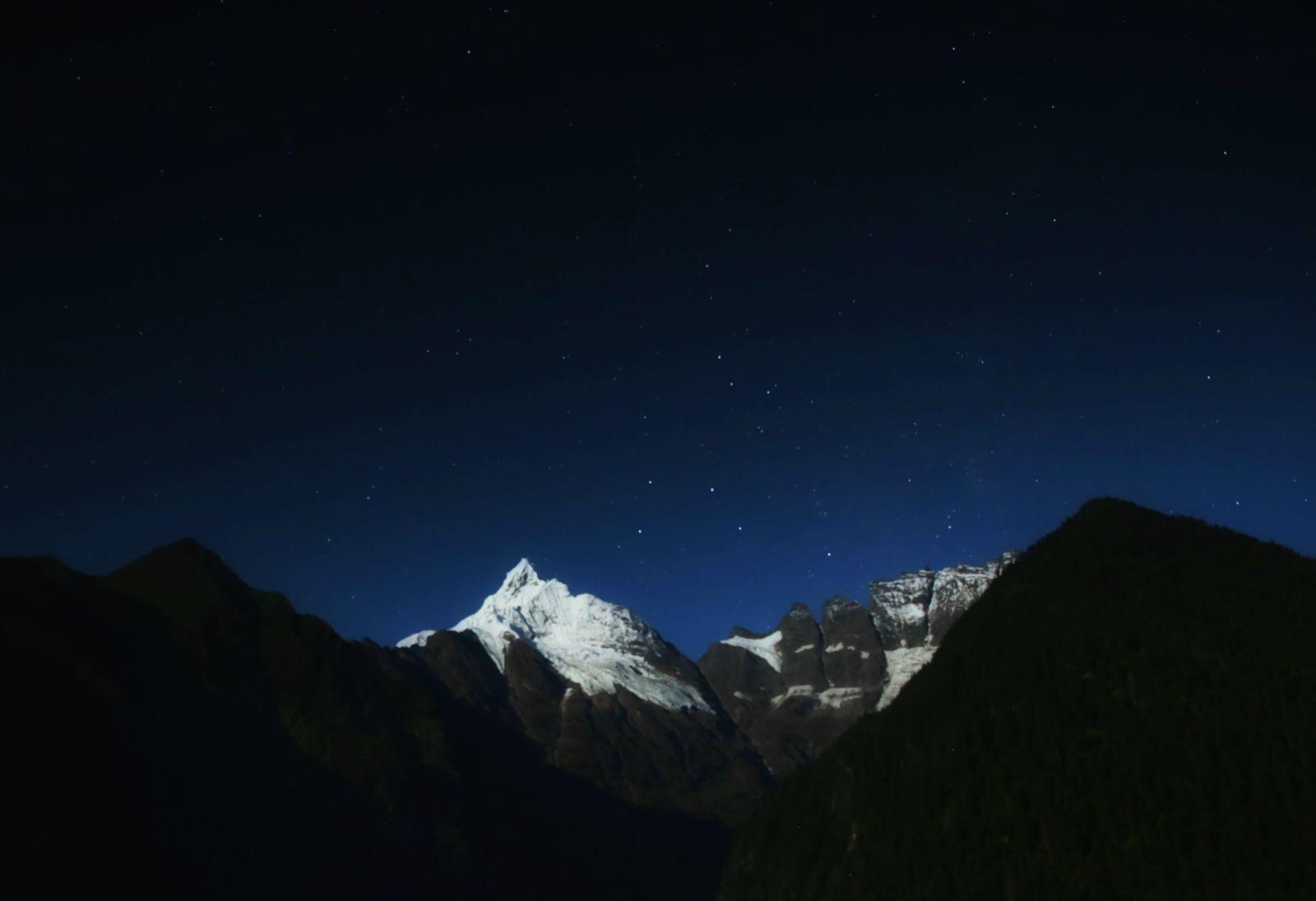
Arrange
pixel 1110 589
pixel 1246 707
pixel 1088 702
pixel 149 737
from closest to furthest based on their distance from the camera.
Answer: pixel 1246 707, pixel 1088 702, pixel 1110 589, pixel 149 737

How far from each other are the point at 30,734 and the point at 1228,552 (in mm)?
192718

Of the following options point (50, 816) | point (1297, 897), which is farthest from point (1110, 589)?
point (50, 816)

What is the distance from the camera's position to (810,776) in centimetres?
14438

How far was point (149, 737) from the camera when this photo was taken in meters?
189

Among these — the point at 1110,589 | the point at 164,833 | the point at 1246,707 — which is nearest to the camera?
the point at 1246,707

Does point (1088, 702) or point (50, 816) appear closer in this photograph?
point (1088, 702)

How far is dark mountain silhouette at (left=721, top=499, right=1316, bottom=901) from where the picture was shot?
265ft

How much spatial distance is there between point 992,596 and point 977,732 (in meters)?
37.4

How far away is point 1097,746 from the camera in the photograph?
3693 inches

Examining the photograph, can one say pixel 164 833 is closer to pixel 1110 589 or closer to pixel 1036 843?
pixel 1036 843

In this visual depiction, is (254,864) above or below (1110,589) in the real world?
below

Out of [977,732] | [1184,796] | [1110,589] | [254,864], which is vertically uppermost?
[1110,589]

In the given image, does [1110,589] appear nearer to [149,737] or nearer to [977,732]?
[977,732]

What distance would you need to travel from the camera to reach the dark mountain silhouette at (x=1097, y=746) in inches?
3177
